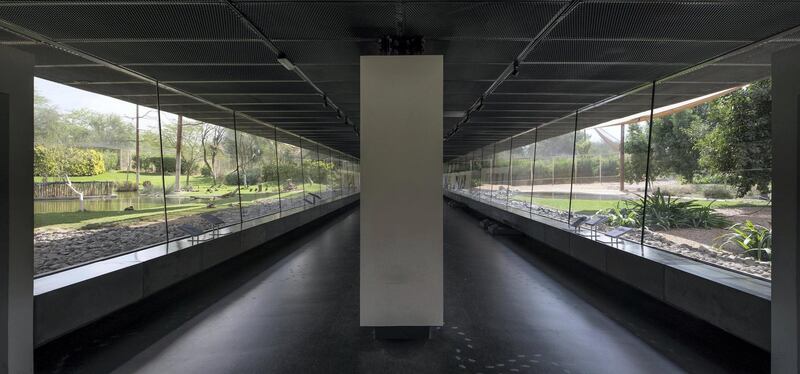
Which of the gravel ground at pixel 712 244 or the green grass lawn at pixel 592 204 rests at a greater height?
the green grass lawn at pixel 592 204

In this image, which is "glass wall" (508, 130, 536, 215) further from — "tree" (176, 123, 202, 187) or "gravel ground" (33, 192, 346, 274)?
"gravel ground" (33, 192, 346, 274)

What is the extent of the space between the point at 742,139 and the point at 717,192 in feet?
2.40

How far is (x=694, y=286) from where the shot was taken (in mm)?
4414

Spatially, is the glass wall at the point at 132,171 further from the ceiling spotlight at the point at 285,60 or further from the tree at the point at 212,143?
the ceiling spotlight at the point at 285,60

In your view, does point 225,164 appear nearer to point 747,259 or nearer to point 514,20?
point 514,20

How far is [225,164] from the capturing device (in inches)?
392

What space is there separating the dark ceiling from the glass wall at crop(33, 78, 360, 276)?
0.41 m

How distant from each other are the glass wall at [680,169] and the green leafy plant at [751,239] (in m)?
0.01

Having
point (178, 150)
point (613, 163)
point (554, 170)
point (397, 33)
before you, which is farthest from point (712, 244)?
point (178, 150)

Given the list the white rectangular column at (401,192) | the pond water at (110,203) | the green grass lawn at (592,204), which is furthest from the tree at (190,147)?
the green grass lawn at (592,204)

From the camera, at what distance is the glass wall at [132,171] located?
5.11m

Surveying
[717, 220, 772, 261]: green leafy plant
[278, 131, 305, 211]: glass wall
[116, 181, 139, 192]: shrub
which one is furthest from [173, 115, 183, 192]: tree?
[717, 220, 772, 261]: green leafy plant

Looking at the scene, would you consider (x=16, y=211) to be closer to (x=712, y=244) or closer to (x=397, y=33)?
(x=397, y=33)

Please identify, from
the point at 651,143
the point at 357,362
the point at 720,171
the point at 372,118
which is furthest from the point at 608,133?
the point at 357,362
